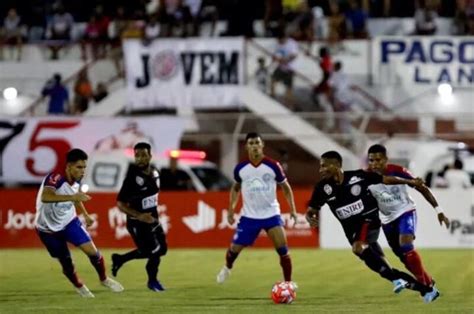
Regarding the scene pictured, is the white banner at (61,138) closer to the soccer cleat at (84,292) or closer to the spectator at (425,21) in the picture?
the spectator at (425,21)

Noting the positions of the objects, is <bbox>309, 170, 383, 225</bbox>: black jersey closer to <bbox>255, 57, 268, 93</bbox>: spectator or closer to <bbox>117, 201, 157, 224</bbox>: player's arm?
<bbox>117, 201, 157, 224</bbox>: player's arm

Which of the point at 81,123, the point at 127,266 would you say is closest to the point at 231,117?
the point at 81,123

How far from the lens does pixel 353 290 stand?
2052 cm

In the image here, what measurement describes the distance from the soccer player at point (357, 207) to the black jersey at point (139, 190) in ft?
11.4

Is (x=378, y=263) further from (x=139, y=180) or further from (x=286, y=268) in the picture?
(x=139, y=180)

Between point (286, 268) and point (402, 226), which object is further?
point (286, 268)

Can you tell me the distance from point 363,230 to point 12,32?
22.2 metres

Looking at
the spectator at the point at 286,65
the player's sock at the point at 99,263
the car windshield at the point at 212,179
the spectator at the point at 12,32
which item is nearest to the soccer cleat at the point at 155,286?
the player's sock at the point at 99,263

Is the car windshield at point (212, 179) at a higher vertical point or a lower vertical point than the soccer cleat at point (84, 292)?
lower

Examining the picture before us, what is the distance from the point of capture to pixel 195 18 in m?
37.8

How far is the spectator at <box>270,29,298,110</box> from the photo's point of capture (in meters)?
34.8

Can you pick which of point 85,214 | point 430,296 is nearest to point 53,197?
point 85,214

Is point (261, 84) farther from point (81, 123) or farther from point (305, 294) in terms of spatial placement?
point (305, 294)

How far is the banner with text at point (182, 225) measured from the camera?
3200 cm
